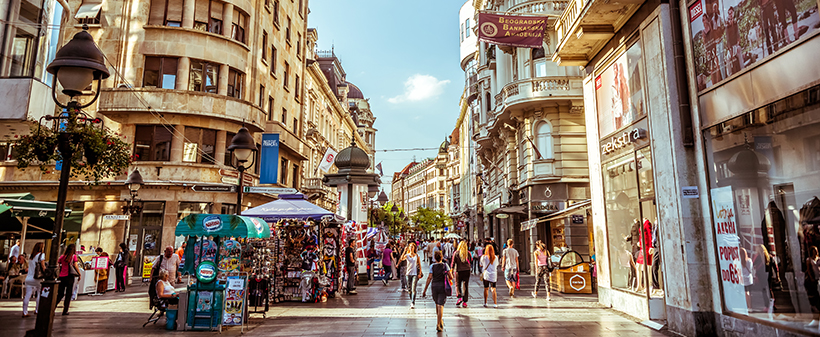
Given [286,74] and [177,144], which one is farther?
[286,74]

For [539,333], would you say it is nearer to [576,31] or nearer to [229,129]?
[576,31]

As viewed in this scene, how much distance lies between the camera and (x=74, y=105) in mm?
6625

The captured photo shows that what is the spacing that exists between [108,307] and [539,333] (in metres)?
11.1

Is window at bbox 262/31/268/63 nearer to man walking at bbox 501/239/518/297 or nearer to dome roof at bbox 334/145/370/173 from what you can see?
dome roof at bbox 334/145/370/173

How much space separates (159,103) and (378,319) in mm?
18348

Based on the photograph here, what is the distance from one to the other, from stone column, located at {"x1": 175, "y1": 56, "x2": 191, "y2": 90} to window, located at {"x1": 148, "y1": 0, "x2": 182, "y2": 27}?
2.08m

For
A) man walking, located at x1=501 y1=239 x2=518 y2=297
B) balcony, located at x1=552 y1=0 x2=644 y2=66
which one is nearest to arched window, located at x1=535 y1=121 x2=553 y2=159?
man walking, located at x1=501 y1=239 x2=518 y2=297

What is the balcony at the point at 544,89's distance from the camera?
21688mm

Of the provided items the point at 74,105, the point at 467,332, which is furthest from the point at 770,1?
the point at 74,105

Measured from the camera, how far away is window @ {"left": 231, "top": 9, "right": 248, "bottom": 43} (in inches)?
1023

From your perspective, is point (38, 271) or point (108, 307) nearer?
point (38, 271)

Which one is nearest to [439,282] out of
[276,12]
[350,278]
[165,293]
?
[165,293]

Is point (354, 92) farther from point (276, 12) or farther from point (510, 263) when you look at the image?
point (510, 263)

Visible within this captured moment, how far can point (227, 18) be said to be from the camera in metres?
25.3
